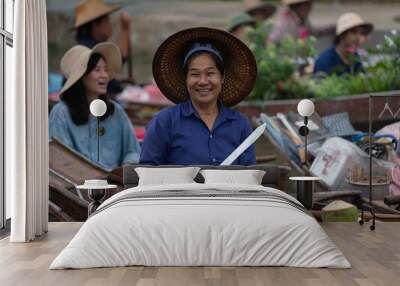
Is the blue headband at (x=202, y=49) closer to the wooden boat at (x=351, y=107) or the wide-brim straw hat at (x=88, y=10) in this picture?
the wooden boat at (x=351, y=107)

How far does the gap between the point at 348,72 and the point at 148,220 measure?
14.7ft

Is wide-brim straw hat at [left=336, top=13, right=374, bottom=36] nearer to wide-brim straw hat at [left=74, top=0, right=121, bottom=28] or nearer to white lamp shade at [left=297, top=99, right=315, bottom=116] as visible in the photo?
white lamp shade at [left=297, top=99, right=315, bottom=116]

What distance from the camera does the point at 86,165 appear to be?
24.6 ft

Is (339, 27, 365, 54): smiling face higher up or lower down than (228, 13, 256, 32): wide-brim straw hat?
lower down

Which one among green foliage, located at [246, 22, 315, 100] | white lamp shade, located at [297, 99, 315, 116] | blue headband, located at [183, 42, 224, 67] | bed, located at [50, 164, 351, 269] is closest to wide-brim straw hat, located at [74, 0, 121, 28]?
green foliage, located at [246, 22, 315, 100]

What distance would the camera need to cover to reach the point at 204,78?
5.73 m

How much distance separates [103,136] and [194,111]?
2.10 meters

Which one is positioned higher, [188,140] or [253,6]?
[253,6]

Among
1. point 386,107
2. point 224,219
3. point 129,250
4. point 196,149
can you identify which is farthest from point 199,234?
point 386,107

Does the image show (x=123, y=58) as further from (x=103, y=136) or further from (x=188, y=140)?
(x=188, y=140)

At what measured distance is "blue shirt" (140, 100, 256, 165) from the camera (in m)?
5.80

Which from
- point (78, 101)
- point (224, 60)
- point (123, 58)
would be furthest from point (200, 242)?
point (123, 58)

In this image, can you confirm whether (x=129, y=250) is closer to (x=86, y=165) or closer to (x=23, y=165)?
(x=23, y=165)

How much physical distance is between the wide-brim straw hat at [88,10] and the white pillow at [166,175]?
285cm
